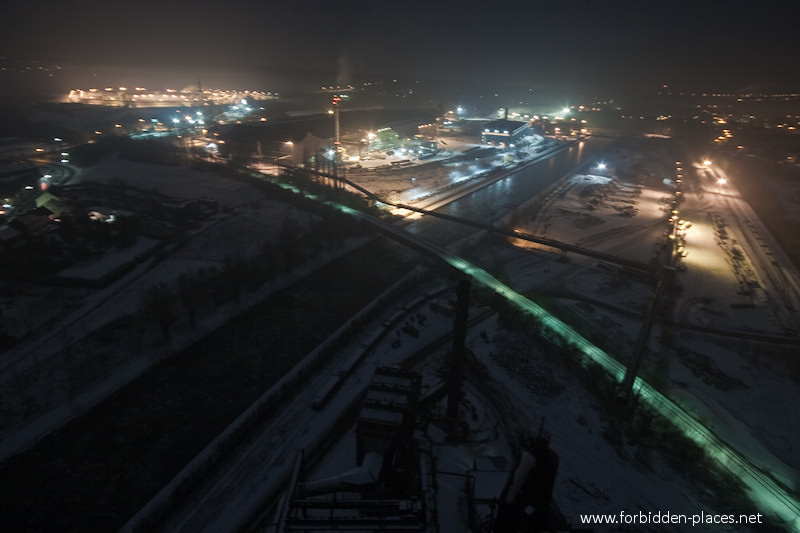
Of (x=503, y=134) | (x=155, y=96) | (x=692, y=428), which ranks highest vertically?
(x=155, y=96)

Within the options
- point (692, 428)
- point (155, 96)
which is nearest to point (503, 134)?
point (692, 428)

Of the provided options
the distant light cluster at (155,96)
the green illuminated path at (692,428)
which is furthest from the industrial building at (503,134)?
the distant light cluster at (155,96)

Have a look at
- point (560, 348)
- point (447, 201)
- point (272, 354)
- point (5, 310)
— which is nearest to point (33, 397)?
point (5, 310)

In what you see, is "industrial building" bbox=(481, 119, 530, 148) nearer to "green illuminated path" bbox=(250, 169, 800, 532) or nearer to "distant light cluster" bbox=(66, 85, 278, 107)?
"green illuminated path" bbox=(250, 169, 800, 532)

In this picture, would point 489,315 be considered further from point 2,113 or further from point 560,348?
point 2,113

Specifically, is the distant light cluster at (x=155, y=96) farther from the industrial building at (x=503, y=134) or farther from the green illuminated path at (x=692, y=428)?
the green illuminated path at (x=692, y=428)

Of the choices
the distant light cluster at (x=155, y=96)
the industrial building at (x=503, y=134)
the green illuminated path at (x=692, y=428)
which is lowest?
the green illuminated path at (x=692, y=428)

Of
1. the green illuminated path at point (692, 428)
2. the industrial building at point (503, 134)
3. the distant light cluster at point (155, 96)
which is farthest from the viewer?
the distant light cluster at point (155, 96)

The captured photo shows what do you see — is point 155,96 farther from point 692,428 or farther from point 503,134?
point 692,428
